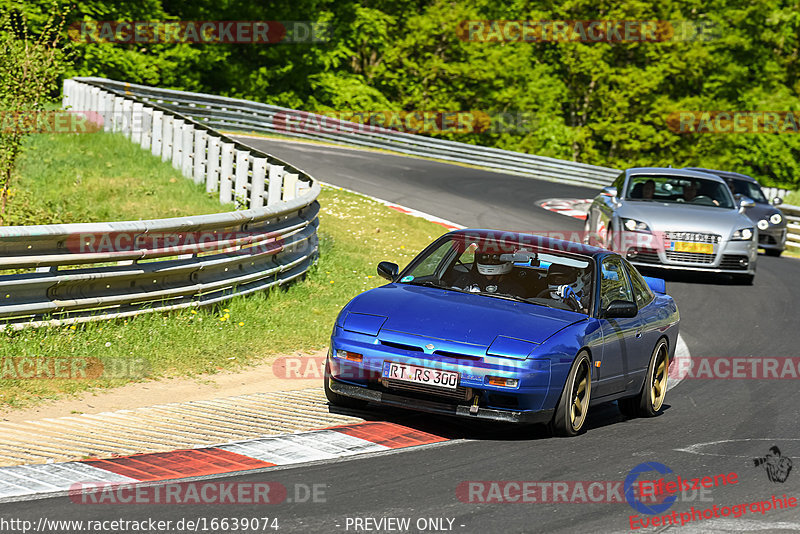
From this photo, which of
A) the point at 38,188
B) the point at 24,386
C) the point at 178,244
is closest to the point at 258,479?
the point at 24,386

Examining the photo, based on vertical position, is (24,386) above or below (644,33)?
below

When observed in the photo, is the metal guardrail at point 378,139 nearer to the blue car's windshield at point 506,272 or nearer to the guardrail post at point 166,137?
the guardrail post at point 166,137

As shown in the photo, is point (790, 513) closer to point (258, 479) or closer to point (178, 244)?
point (258, 479)

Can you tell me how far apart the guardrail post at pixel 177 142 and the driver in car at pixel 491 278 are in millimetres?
13610

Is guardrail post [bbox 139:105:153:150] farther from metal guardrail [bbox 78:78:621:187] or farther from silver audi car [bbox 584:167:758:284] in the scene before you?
silver audi car [bbox 584:167:758:284]

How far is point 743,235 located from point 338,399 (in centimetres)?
994

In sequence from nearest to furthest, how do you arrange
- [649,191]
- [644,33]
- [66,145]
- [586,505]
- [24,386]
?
[586,505]
[24,386]
[649,191]
[66,145]
[644,33]

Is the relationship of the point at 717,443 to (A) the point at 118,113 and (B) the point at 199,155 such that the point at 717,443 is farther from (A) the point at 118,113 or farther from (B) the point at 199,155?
(A) the point at 118,113

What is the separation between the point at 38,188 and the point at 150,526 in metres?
14.8

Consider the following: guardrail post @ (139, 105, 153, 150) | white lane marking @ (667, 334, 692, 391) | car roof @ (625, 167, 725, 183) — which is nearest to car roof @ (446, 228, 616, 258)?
white lane marking @ (667, 334, 692, 391)

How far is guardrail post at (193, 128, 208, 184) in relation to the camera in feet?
66.2

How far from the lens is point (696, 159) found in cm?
A: 5728

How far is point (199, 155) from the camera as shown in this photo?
2030 cm

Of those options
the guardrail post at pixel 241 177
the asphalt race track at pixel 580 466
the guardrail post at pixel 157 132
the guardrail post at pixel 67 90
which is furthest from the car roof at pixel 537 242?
the guardrail post at pixel 67 90
